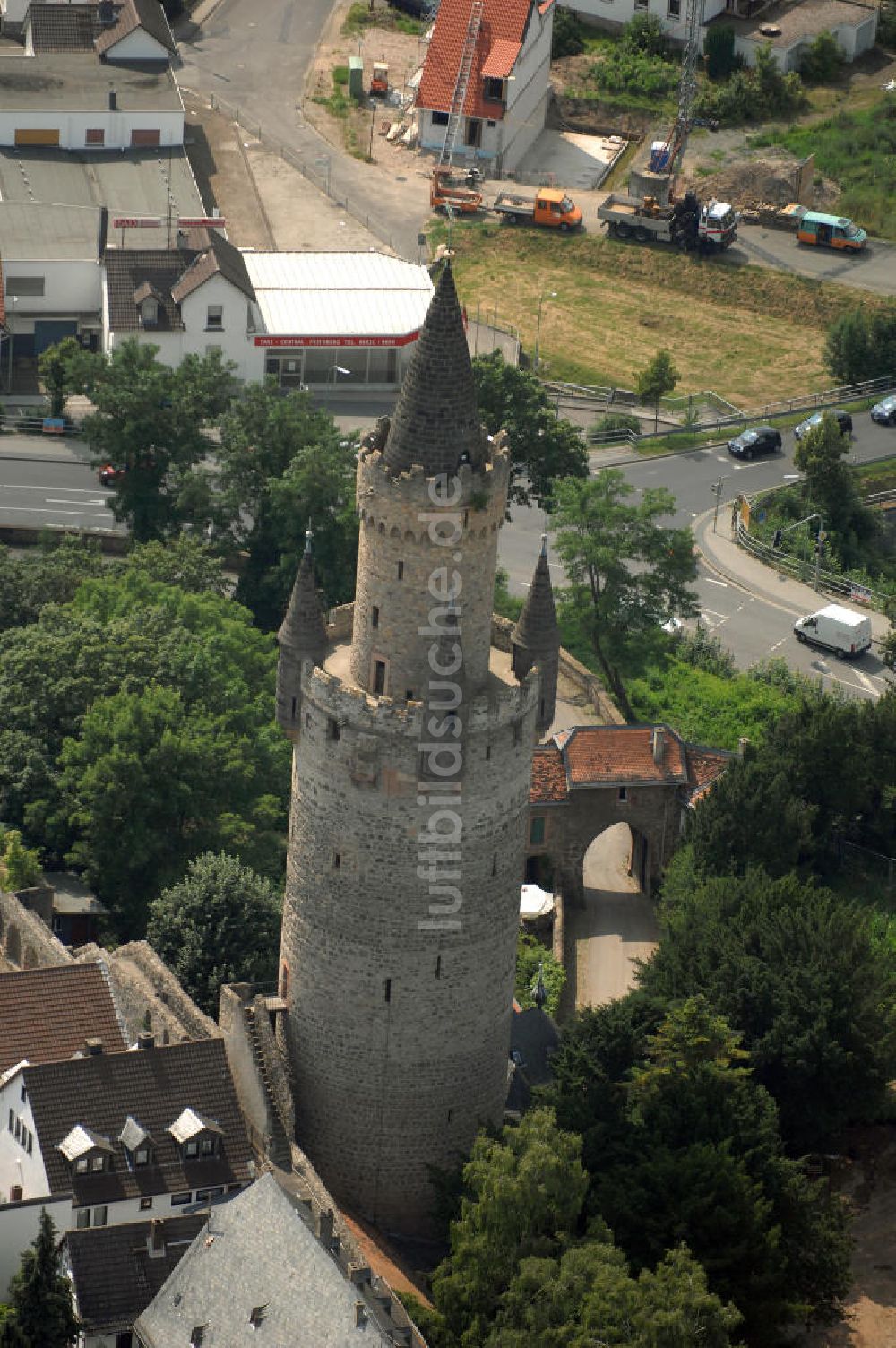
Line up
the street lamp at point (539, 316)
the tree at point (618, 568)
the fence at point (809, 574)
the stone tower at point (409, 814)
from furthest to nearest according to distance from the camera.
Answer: the street lamp at point (539, 316), the fence at point (809, 574), the tree at point (618, 568), the stone tower at point (409, 814)

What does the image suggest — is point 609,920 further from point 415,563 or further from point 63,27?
point 63,27

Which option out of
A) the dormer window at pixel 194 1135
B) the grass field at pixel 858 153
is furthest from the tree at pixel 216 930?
the grass field at pixel 858 153

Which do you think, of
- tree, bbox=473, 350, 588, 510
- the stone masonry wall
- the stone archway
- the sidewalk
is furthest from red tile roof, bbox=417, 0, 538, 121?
the stone masonry wall

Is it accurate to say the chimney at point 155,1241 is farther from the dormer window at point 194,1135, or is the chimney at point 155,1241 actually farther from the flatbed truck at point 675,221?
the flatbed truck at point 675,221

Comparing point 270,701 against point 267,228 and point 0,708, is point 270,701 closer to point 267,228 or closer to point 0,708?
point 0,708

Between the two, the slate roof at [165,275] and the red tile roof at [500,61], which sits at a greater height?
the red tile roof at [500,61]

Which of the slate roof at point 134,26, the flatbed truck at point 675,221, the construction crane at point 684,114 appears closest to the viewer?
the flatbed truck at point 675,221

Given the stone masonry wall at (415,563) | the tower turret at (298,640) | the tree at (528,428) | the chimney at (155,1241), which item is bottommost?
the chimney at (155,1241)
